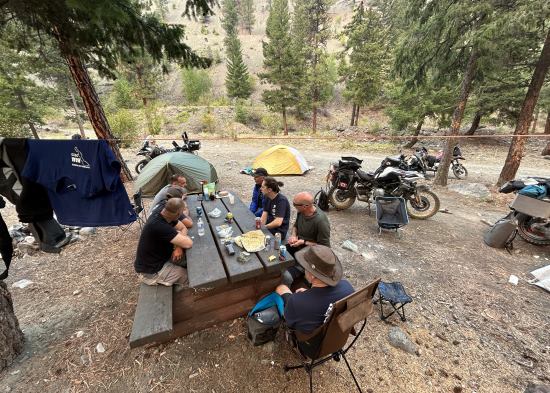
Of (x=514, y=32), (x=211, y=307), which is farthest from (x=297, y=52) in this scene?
(x=211, y=307)

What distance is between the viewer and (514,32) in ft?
17.0

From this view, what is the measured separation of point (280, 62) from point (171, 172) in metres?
17.0

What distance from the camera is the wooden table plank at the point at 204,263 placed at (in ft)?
7.55

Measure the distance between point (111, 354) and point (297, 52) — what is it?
2226 cm

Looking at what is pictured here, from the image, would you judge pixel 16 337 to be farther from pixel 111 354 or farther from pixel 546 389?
pixel 546 389

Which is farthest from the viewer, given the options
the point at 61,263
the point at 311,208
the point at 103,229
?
the point at 103,229

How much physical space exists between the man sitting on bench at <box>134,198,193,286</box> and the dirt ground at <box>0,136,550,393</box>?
67 centimetres

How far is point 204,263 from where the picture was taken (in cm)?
257

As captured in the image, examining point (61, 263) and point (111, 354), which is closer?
point (111, 354)

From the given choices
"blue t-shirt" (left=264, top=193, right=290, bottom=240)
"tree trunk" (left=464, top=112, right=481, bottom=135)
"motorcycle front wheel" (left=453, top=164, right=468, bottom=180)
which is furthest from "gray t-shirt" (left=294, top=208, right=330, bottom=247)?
"tree trunk" (left=464, top=112, right=481, bottom=135)

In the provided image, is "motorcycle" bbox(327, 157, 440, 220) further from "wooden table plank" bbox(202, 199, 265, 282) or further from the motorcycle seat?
"wooden table plank" bbox(202, 199, 265, 282)

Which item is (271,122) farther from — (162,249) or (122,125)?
(162,249)

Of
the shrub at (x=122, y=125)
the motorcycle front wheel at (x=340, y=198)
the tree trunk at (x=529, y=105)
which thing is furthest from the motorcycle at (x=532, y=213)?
the shrub at (x=122, y=125)

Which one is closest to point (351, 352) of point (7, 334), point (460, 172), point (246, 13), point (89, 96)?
point (7, 334)
